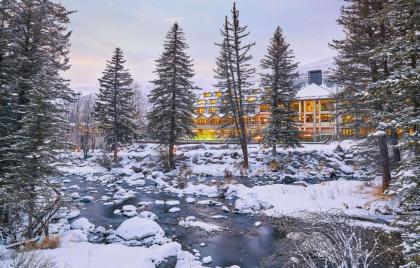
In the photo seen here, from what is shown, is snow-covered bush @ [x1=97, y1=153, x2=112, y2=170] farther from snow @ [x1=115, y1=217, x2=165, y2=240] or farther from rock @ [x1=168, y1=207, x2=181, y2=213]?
snow @ [x1=115, y1=217, x2=165, y2=240]

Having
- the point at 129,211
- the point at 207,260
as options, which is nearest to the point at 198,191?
the point at 129,211

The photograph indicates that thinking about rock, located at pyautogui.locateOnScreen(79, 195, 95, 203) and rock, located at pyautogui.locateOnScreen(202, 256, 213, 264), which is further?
rock, located at pyautogui.locateOnScreen(79, 195, 95, 203)

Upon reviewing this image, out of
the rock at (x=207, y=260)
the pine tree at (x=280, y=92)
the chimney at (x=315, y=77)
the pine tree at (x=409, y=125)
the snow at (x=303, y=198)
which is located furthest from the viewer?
the chimney at (x=315, y=77)

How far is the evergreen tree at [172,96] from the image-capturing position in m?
31.6

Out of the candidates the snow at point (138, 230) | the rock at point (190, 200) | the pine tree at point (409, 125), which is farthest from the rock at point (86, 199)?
the pine tree at point (409, 125)

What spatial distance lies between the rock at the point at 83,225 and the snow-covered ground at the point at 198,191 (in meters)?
0.05

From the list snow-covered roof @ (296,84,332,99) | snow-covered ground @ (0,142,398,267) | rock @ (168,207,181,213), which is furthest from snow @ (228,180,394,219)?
snow-covered roof @ (296,84,332,99)

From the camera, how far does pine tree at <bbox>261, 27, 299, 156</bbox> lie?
30406 mm

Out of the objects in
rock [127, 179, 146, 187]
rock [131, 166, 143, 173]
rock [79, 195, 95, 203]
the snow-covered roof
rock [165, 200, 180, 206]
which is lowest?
rock [165, 200, 180, 206]

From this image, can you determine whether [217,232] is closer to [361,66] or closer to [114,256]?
[114,256]

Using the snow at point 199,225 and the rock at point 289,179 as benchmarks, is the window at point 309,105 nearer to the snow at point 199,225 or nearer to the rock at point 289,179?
the rock at point 289,179

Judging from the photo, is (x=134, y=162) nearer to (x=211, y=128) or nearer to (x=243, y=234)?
(x=243, y=234)

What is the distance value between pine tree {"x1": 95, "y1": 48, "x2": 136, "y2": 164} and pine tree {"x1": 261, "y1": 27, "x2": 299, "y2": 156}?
53.3 ft

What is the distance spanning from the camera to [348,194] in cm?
1784
